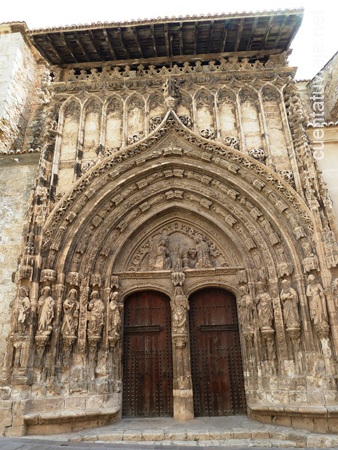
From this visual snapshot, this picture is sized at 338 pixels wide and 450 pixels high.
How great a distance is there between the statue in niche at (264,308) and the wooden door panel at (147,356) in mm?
2006

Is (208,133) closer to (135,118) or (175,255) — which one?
(135,118)

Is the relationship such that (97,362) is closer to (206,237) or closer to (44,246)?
(44,246)

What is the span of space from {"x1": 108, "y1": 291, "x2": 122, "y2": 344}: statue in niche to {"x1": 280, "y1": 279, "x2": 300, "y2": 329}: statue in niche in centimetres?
332

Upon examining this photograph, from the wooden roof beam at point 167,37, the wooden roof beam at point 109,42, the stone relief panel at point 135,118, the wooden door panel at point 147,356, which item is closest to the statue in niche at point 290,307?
the wooden door panel at point 147,356

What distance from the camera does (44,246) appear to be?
23.3 feet

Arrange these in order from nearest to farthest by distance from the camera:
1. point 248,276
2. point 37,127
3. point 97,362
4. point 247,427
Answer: point 247,427
point 97,362
point 248,276
point 37,127

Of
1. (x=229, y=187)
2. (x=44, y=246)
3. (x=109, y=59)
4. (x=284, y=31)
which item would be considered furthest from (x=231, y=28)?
(x=44, y=246)

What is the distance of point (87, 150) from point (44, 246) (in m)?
2.58

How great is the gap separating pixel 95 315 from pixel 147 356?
59.1 inches

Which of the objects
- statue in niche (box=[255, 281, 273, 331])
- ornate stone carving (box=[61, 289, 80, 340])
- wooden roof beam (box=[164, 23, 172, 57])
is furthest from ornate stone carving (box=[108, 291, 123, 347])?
wooden roof beam (box=[164, 23, 172, 57])

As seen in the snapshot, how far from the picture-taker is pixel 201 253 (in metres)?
7.94

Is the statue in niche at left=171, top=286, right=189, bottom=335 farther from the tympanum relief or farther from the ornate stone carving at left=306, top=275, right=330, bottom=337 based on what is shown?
the ornate stone carving at left=306, top=275, right=330, bottom=337

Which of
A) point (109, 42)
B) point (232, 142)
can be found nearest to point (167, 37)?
point (109, 42)

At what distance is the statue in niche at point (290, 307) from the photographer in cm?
641
